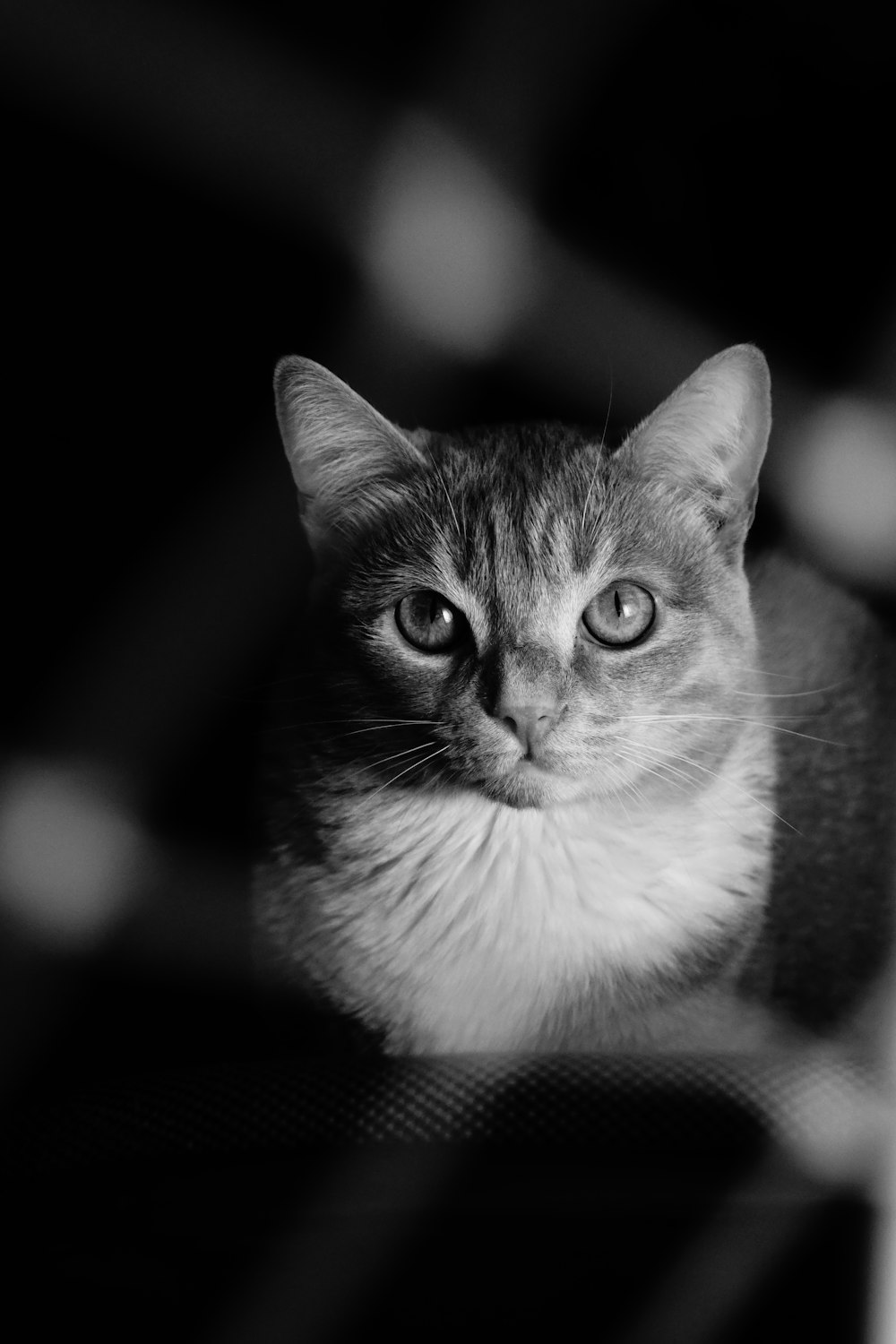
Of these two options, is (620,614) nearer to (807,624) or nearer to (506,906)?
(506,906)

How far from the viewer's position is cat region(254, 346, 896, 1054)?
1.05m

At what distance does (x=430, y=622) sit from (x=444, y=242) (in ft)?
1.79

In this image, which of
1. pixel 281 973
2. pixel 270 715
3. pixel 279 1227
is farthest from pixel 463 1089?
pixel 270 715

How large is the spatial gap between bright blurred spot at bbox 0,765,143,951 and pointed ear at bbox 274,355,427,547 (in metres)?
0.49

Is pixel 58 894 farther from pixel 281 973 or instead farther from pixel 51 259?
pixel 51 259

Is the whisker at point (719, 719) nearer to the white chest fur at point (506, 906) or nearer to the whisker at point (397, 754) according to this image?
the white chest fur at point (506, 906)

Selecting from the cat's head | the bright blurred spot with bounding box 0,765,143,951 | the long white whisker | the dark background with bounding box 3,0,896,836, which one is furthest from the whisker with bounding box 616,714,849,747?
the bright blurred spot with bounding box 0,765,143,951

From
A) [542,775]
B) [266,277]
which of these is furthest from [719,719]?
[266,277]

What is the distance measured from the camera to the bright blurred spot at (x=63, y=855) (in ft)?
4.42

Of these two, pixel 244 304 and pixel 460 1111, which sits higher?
pixel 244 304

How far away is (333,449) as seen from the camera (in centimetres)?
117

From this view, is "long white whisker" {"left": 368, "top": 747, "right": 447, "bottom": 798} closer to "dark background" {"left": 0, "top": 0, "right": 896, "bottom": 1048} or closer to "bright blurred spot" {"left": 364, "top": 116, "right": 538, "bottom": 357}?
"dark background" {"left": 0, "top": 0, "right": 896, "bottom": 1048}

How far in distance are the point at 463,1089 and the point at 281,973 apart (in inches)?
19.4

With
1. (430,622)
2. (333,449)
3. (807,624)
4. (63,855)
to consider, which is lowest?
(63,855)
